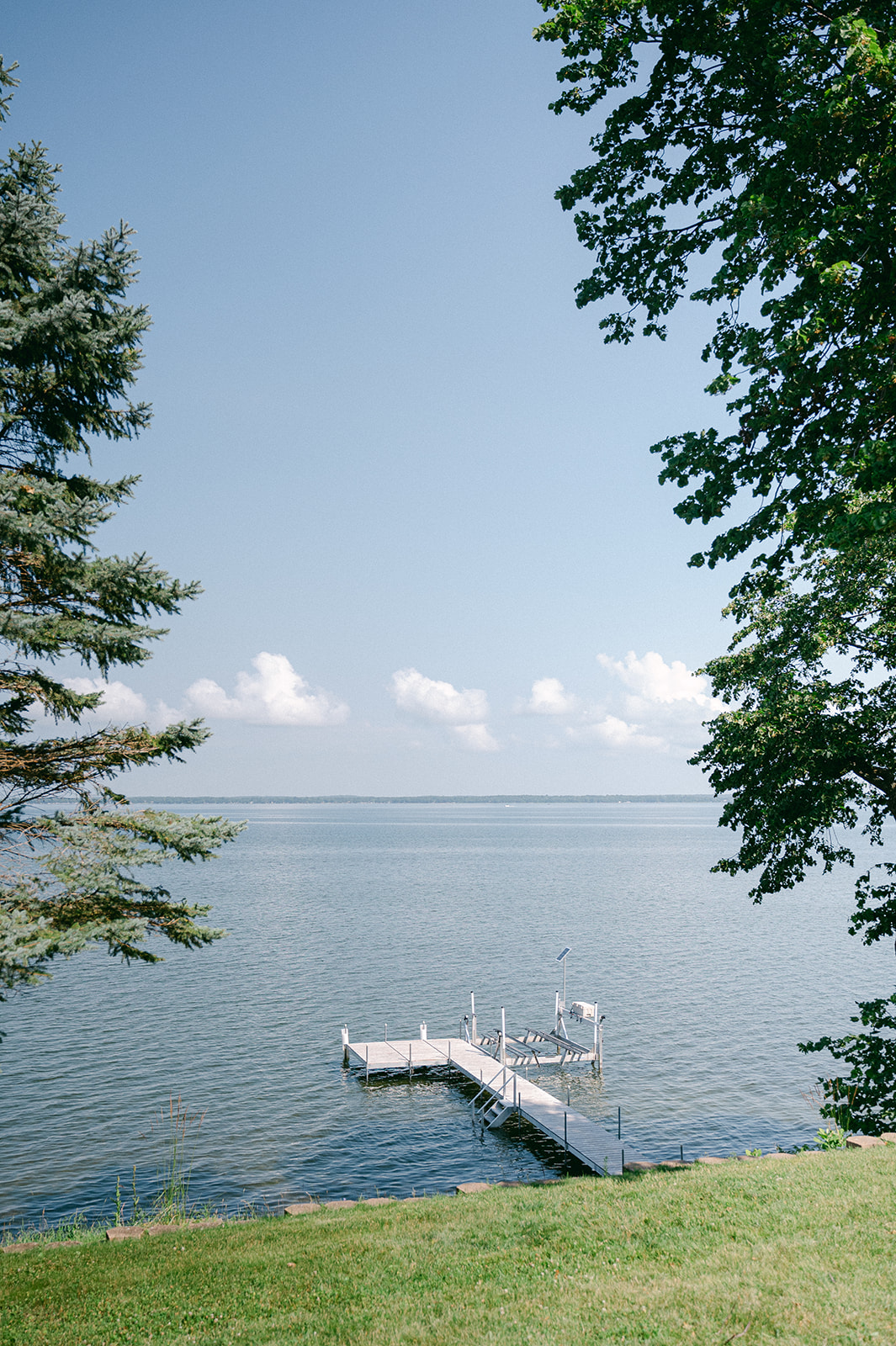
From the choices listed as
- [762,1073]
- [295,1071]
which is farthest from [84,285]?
[762,1073]

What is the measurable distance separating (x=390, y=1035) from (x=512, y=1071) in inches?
264

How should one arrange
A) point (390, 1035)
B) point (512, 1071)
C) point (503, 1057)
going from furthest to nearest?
point (390, 1035), point (503, 1057), point (512, 1071)

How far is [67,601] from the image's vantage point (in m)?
11.2

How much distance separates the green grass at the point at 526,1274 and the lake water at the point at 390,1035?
873 centimetres

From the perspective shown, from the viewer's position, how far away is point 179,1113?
1050 inches

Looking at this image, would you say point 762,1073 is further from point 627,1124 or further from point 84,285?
point 84,285

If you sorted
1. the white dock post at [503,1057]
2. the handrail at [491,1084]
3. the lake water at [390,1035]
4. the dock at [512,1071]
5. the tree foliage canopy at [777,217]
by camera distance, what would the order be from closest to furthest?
the tree foliage canopy at [777,217]
the dock at [512,1071]
the lake water at [390,1035]
the white dock post at [503,1057]
the handrail at [491,1084]

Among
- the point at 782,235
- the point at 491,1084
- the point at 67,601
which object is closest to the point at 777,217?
the point at 782,235

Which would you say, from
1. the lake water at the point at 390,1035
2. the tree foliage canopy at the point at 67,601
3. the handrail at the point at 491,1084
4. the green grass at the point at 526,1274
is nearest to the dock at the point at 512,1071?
the handrail at the point at 491,1084

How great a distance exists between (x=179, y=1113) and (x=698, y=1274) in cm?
2175

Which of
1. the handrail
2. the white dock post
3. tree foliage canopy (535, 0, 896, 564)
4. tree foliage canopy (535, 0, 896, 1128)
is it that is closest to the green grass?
tree foliage canopy (535, 0, 896, 1128)

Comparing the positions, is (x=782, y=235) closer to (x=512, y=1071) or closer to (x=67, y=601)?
(x=67, y=601)

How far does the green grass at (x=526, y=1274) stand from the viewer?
837cm

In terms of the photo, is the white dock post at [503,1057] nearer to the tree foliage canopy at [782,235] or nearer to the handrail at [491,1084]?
the handrail at [491,1084]
